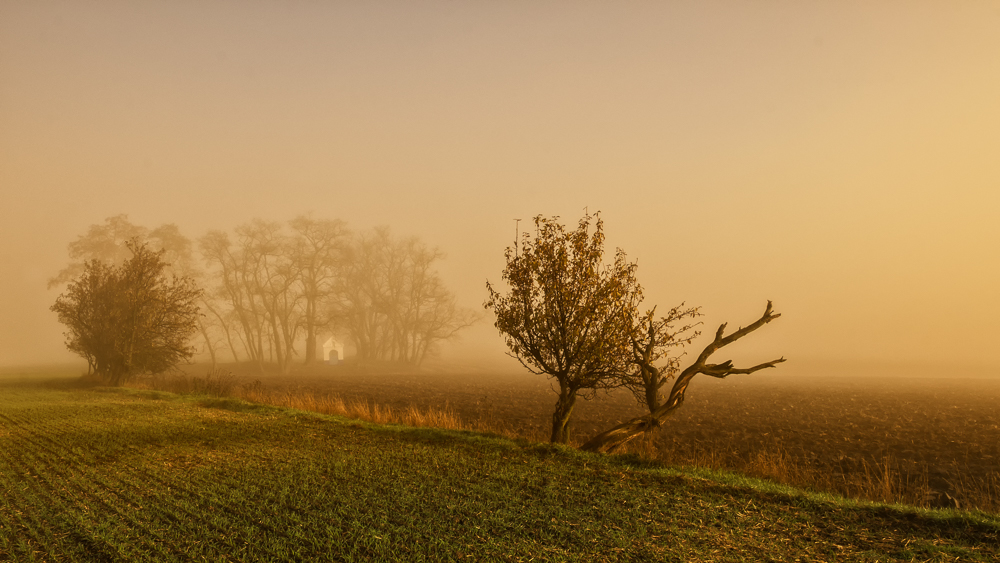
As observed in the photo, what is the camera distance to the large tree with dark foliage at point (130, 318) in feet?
108

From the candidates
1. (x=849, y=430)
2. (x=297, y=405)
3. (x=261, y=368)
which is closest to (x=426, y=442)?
(x=297, y=405)

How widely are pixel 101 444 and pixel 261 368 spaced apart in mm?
47528

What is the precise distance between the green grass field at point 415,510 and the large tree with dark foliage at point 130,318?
71.2 feet

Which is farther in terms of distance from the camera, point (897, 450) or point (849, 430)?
point (849, 430)

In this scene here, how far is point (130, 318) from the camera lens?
108ft

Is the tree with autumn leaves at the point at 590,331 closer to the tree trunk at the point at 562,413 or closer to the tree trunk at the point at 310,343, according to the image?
the tree trunk at the point at 562,413

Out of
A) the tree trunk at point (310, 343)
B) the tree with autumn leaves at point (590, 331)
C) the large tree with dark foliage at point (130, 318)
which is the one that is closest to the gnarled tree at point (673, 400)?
the tree with autumn leaves at point (590, 331)

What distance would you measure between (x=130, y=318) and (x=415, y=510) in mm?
33263

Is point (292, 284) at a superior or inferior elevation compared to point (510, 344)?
superior

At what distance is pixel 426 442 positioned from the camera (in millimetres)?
14500

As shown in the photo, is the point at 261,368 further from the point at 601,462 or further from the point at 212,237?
the point at 601,462

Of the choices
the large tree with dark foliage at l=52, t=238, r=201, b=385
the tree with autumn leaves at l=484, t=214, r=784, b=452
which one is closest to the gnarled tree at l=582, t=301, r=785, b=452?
the tree with autumn leaves at l=484, t=214, r=784, b=452

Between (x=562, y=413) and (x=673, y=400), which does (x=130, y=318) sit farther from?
(x=673, y=400)

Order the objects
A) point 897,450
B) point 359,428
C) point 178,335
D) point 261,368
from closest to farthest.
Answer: point 359,428, point 897,450, point 178,335, point 261,368
